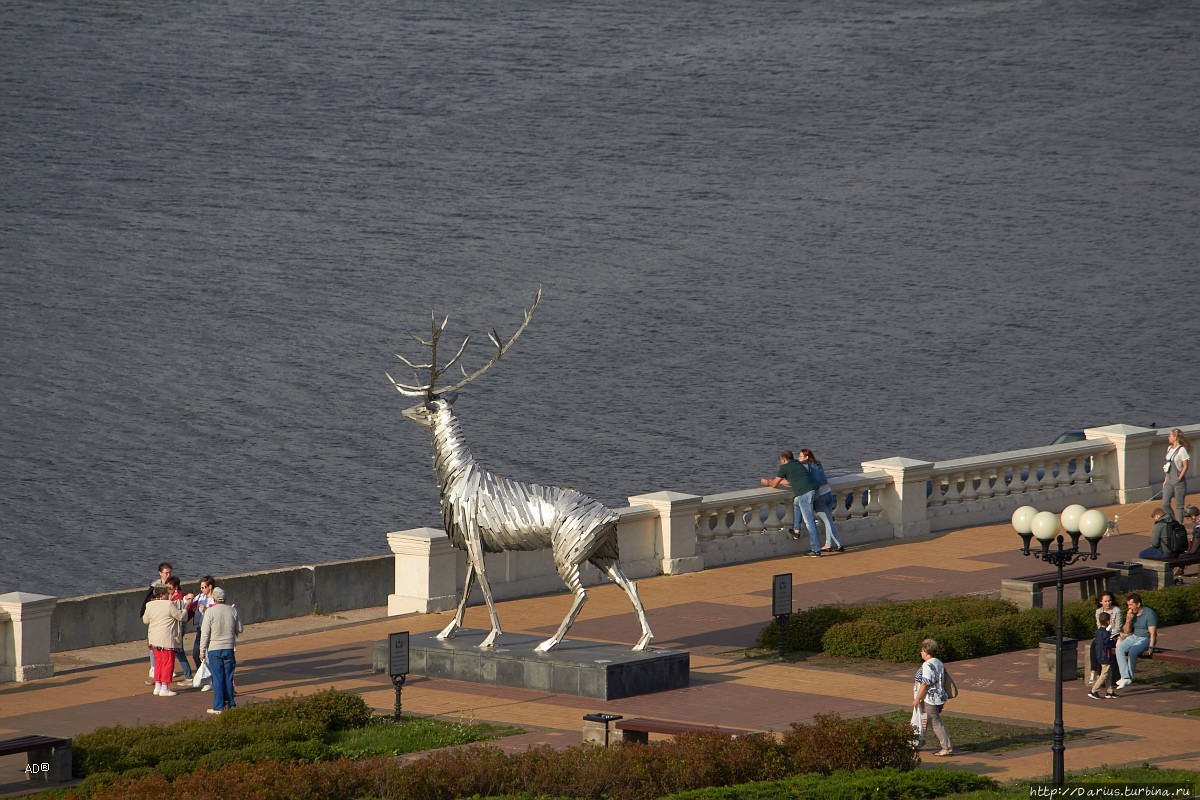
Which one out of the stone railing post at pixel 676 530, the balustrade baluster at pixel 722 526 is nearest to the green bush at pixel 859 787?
the stone railing post at pixel 676 530

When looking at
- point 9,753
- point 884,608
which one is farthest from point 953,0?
point 9,753

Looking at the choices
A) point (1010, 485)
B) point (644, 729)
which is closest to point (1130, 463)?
point (1010, 485)

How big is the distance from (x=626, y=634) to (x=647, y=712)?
4.20 meters

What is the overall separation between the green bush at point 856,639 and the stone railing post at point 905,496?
8502mm

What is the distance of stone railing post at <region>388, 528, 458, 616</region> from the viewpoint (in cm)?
2641

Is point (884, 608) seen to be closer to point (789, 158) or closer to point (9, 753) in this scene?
point (9, 753)

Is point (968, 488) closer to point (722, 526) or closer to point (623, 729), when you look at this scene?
point (722, 526)

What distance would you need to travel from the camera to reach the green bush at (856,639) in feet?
76.8

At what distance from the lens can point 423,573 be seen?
2647cm

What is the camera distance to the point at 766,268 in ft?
285

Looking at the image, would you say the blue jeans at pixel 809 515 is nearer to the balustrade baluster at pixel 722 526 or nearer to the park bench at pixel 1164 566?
the balustrade baluster at pixel 722 526

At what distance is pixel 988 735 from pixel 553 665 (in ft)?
17.0

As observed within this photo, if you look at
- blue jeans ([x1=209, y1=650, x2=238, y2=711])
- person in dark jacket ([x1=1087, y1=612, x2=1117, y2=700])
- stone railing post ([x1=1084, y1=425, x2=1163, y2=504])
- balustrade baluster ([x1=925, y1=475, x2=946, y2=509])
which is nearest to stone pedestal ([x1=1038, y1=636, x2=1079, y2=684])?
person in dark jacket ([x1=1087, y1=612, x2=1117, y2=700])

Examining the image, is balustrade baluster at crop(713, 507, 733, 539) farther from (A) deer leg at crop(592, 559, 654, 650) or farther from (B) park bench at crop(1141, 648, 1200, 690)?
(B) park bench at crop(1141, 648, 1200, 690)
